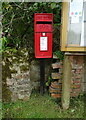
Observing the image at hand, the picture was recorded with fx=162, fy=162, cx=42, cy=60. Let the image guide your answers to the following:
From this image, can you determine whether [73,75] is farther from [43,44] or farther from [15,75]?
[15,75]

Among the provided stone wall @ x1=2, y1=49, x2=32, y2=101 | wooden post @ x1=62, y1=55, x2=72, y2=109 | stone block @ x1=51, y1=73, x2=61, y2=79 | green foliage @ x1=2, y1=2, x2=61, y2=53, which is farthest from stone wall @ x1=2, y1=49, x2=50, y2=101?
wooden post @ x1=62, y1=55, x2=72, y2=109

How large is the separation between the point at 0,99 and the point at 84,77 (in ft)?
5.50

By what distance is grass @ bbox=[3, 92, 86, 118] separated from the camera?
277 cm

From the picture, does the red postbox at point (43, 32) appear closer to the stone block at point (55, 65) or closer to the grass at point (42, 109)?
the stone block at point (55, 65)

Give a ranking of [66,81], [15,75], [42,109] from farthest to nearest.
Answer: [15,75]
[42,109]
[66,81]

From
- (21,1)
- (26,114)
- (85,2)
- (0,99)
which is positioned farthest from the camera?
(21,1)

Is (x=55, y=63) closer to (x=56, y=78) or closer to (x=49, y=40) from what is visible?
(x=56, y=78)

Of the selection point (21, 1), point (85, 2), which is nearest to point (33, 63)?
point (21, 1)

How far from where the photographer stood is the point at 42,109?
2.89m

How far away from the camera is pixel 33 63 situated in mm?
3270

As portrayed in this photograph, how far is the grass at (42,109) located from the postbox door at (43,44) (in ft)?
2.95

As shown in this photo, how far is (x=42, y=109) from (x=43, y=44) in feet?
3.79

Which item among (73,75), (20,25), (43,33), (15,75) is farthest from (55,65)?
(20,25)

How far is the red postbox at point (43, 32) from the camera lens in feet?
8.99
